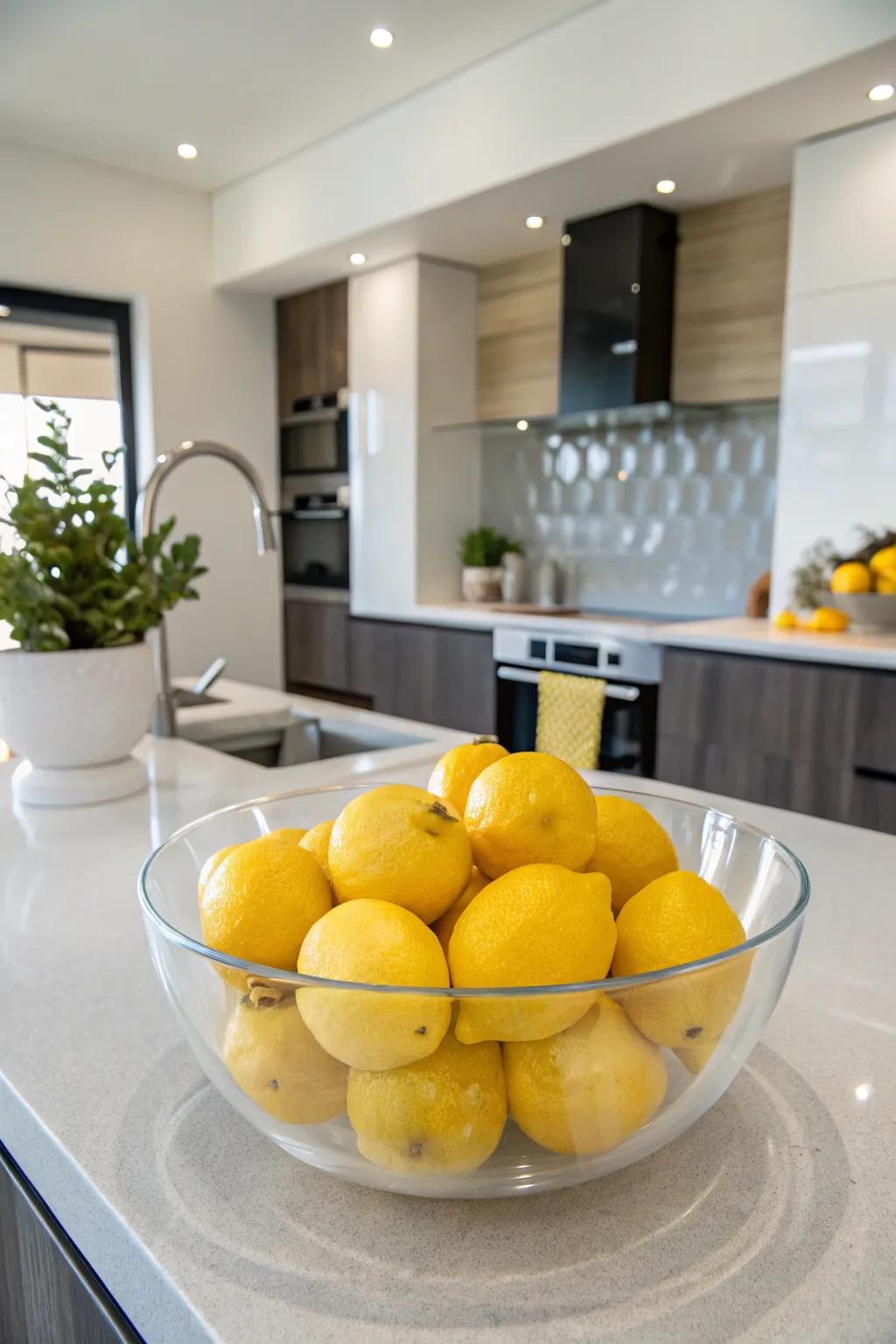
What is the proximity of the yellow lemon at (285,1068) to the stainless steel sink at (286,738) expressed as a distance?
1.28 metres

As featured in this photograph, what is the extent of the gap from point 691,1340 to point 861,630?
256 cm

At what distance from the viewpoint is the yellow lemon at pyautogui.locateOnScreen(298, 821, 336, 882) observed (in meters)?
0.52

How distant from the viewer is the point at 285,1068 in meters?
0.43

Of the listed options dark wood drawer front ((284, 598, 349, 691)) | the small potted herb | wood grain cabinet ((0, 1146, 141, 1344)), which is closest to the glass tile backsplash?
Result: the small potted herb

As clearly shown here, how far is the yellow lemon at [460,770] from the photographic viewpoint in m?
0.61

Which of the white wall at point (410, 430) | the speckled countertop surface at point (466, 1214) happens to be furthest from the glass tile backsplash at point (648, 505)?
the speckled countertop surface at point (466, 1214)

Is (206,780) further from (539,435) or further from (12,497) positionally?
(539,435)

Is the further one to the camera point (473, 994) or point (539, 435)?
point (539, 435)

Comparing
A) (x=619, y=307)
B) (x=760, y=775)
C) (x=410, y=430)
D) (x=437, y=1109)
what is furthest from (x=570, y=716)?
(x=437, y=1109)

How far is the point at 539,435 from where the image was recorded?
13.5 feet

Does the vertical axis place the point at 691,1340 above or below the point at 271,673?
above

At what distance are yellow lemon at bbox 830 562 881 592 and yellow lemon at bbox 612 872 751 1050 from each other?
2.43 meters

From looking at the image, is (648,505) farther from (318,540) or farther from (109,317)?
(109,317)

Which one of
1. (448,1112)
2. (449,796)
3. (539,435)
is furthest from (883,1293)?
(539,435)
